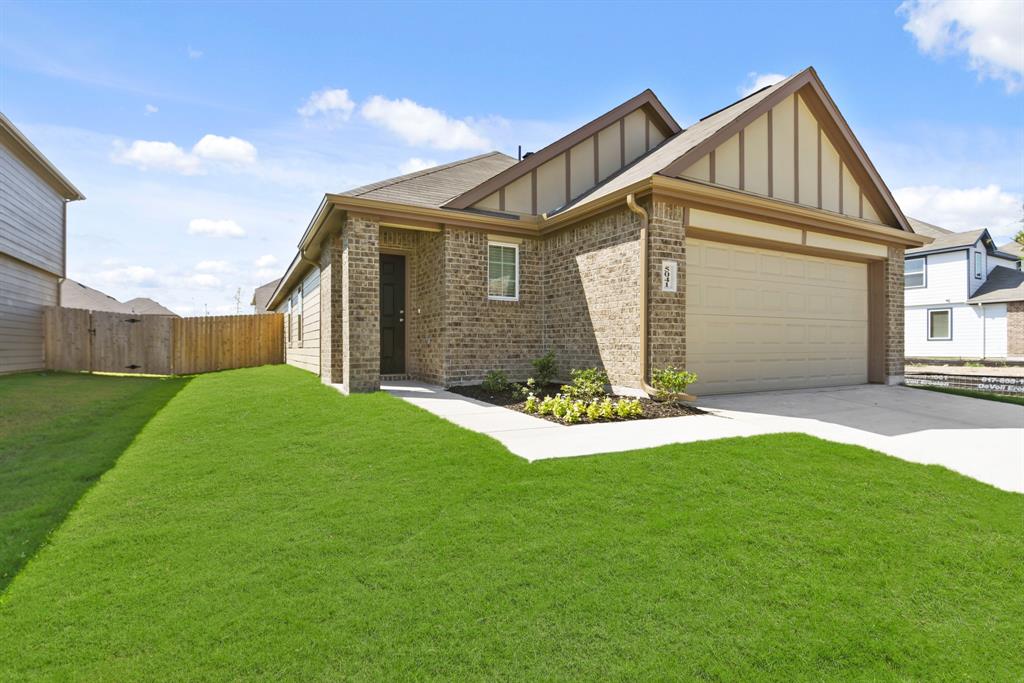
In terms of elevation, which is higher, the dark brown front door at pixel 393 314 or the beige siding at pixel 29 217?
the beige siding at pixel 29 217

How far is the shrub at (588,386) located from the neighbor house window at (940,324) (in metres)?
22.9

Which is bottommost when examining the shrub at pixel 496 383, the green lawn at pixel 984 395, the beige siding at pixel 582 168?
the green lawn at pixel 984 395

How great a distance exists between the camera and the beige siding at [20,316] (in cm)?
1310

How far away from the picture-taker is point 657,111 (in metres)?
12.1

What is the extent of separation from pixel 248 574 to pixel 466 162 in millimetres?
12169

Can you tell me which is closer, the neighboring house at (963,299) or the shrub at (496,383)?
the shrub at (496,383)

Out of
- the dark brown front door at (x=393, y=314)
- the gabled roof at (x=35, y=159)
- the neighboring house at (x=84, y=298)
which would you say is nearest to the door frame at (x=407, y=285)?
the dark brown front door at (x=393, y=314)

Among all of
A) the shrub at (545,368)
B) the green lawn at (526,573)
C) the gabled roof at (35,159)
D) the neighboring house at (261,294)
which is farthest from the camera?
the neighboring house at (261,294)

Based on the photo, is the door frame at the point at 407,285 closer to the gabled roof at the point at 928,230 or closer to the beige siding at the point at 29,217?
the beige siding at the point at 29,217

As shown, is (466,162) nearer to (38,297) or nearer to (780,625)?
(780,625)

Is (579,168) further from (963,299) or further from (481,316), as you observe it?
(963,299)

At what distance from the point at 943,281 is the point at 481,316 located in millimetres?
23885

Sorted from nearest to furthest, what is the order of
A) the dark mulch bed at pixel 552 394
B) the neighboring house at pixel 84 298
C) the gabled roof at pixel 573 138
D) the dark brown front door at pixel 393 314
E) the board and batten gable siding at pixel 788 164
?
the dark mulch bed at pixel 552 394 → the board and batten gable siding at pixel 788 164 → the gabled roof at pixel 573 138 → the dark brown front door at pixel 393 314 → the neighboring house at pixel 84 298

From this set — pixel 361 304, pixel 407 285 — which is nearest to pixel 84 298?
pixel 407 285
